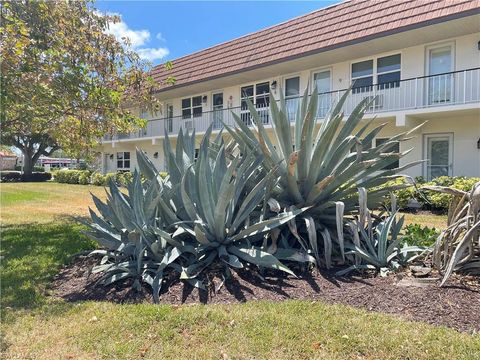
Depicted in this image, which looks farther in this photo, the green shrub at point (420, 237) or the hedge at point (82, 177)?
the hedge at point (82, 177)

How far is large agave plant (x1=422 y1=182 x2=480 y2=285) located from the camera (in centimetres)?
382

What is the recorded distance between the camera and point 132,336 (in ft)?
11.0

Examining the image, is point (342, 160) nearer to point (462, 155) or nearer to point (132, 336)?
point (132, 336)

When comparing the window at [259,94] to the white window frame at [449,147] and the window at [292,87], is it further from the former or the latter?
the white window frame at [449,147]

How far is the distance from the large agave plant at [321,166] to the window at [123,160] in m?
25.8

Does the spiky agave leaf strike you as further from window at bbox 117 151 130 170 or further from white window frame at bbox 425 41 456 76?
window at bbox 117 151 130 170

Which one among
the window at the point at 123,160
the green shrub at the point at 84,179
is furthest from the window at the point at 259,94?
the green shrub at the point at 84,179

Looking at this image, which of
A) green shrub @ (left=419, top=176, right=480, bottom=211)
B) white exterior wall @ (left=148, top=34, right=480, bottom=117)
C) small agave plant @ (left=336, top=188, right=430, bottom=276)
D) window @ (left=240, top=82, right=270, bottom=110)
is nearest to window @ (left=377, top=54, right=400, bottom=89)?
white exterior wall @ (left=148, top=34, right=480, bottom=117)

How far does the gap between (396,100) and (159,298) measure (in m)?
13.0

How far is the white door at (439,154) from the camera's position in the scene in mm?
13805

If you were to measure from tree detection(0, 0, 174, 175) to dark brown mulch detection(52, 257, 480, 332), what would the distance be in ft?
10.8

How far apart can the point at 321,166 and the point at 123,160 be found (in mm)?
27027

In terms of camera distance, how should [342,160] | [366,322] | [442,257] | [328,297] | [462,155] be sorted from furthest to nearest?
[462,155] < [342,160] < [442,257] < [328,297] < [366,322]

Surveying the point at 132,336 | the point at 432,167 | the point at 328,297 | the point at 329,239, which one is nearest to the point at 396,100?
the point at 432,167
